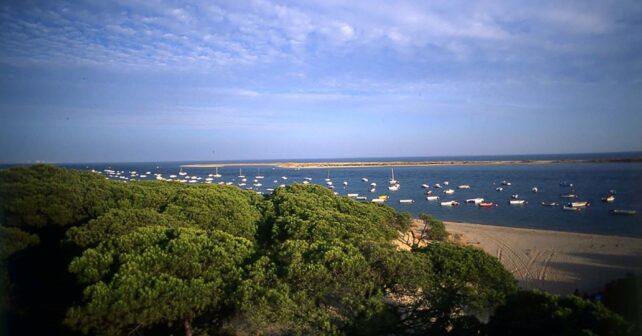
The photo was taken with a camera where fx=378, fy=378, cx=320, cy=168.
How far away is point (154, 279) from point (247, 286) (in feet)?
5.52

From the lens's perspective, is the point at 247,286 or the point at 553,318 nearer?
the point at 553,318

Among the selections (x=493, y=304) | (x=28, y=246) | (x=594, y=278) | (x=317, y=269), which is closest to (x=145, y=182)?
(x=28, y=246)

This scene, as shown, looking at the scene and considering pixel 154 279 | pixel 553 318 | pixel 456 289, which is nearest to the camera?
pixel 553 318

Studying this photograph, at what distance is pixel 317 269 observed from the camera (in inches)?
296

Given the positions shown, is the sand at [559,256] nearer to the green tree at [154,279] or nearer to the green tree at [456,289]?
the green tree at [456,289]

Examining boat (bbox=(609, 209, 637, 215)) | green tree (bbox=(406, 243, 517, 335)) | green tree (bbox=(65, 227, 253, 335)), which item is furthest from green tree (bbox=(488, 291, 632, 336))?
boat (bbox=(609, 209, 637, 215))

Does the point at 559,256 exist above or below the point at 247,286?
below

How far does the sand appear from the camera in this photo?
16156 millimetres

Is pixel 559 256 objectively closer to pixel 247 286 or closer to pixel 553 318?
pixel 553 318

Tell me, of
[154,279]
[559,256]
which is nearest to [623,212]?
[559,256]

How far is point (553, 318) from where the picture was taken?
5.73 metres

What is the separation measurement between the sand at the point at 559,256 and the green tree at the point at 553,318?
857 centimetres

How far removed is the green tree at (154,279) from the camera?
6.45 meters

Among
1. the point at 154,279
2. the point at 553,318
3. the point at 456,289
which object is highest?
the point at 154,279
